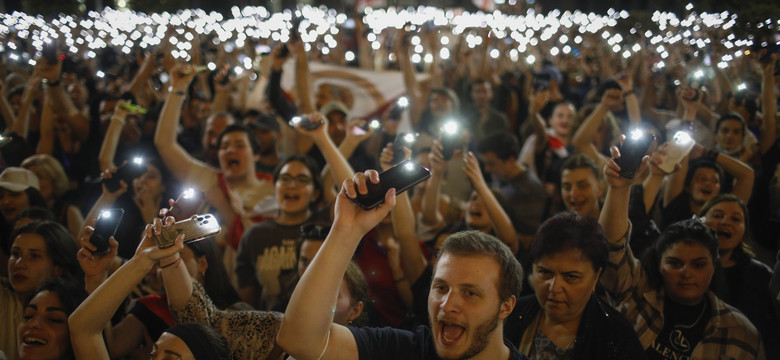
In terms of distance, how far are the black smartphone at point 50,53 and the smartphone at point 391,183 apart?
4389mm

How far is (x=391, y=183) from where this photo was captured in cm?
177

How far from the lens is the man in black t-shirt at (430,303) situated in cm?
171

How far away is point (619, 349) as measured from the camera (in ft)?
7.80

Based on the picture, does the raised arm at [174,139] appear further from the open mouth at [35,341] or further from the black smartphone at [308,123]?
the open mouth at [35,341]

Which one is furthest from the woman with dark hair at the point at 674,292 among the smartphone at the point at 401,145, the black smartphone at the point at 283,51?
the black smartphone at the point at 283,51

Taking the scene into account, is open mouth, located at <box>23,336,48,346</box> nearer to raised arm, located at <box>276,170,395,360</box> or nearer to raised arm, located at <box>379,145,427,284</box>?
raised arm, located at <box>276,170,395,360</box>

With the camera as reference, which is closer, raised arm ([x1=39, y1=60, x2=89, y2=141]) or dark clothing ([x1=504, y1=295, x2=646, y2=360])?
dark clothing ([x1=504, y1=295, x2=646, y2=360])

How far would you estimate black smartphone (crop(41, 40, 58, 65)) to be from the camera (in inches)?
199

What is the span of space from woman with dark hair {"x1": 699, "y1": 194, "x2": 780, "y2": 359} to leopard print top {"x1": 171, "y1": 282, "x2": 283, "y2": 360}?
79.7 inches

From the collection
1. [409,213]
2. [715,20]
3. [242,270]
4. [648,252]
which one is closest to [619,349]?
[648,252]

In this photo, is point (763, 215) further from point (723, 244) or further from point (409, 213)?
point (409, 213)

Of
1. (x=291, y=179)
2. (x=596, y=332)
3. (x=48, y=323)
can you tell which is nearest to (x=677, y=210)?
(x=596, y=332)

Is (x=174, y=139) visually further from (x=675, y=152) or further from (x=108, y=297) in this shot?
(x=675, y=152)

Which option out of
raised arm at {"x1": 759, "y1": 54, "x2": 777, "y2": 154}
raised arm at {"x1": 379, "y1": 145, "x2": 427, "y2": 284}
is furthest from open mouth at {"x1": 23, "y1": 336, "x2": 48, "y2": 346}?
raised arm at {"x1": 759, "y1": 54, "x2": 777, "y2": 154}
